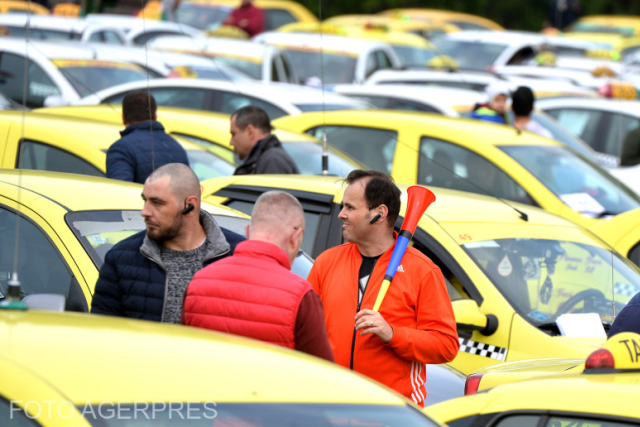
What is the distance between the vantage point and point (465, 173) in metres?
8.55

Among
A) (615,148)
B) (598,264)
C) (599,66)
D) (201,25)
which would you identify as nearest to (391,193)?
(598,264)

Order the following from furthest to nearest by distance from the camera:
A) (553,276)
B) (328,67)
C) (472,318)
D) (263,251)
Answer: (328,67), (553,276), (472,318), (263,251)

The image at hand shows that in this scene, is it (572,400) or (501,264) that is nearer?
(572,400)

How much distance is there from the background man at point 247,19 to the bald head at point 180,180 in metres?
18.2

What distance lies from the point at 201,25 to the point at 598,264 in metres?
19.8

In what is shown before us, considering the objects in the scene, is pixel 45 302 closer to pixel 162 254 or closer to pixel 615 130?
pixel 162 254

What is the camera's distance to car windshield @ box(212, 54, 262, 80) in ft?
53.1

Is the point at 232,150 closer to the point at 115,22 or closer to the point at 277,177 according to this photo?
the point at 277,177

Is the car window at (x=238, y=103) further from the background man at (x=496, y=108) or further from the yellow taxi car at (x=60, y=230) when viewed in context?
the yellow taxi car at (x=60, y=230)

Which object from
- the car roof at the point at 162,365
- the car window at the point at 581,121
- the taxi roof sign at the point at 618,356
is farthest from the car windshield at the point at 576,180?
the car roof at the point at 162,365

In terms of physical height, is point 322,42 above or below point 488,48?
above

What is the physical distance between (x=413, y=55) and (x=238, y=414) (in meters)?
18.7

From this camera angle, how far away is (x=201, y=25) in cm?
2505

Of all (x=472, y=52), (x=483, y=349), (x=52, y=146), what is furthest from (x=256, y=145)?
(x=472, y=52)
